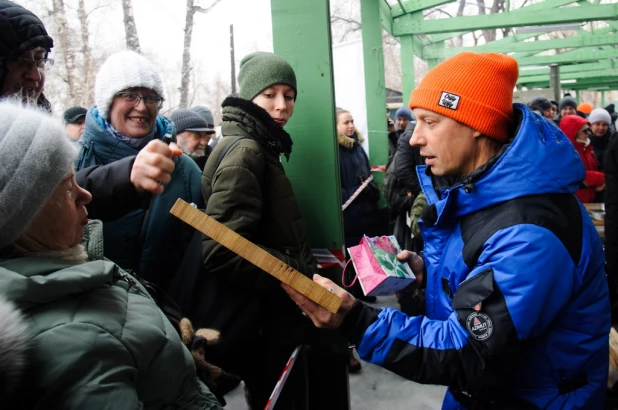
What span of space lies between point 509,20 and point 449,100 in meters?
7.88

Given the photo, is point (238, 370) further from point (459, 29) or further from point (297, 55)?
point (459, 29)

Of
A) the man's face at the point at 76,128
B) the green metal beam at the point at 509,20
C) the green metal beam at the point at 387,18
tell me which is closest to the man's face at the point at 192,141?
the man's face at the point at 76,128

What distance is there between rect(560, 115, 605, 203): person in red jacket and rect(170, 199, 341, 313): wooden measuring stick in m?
5.82

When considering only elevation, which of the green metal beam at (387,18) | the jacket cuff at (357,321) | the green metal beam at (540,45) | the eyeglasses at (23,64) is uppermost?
the green metal beam at (387,18)

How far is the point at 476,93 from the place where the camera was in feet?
5.53

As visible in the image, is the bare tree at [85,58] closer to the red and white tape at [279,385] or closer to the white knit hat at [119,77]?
the white knit hat at [119,77]

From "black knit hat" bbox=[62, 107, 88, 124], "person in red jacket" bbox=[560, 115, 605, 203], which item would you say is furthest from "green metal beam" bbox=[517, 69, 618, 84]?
"black knit hat" bbox=[62, 107, 88, 124]

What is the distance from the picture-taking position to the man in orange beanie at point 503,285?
134cm

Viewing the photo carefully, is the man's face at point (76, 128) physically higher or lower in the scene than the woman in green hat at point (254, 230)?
higher

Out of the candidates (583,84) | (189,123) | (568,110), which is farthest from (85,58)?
(583,84)

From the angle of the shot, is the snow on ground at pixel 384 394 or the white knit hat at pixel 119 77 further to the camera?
the snow on ground at pixel 384 394

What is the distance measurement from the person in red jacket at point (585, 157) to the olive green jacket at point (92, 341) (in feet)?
20.8

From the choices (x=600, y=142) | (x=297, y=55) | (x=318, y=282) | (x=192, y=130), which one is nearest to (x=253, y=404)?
(x=318, y=282)

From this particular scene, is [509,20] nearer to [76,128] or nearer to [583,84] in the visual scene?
[76,128]
